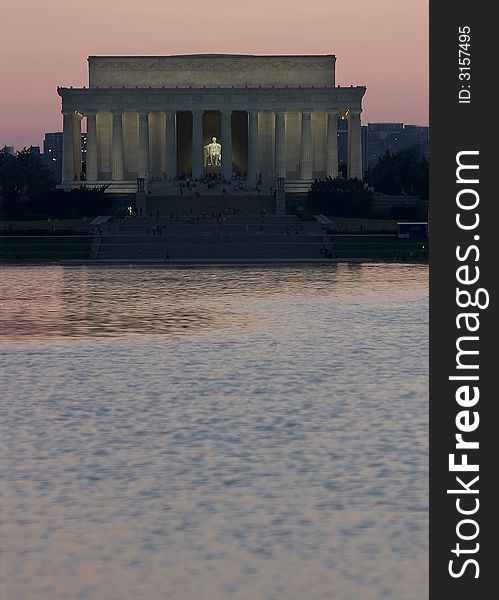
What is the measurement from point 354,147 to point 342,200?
31.5m

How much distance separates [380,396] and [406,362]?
573 centimetres

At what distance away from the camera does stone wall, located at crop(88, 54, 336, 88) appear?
138 m

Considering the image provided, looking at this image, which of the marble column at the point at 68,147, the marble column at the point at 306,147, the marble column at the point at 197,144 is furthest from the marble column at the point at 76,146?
the marble column at the point at 306,147

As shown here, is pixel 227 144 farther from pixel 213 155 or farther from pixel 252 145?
pixel 213 155

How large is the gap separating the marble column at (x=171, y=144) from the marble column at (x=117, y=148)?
472 cm

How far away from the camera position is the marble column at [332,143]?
135 m

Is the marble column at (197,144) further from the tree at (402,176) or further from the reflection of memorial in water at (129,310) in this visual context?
the reflection of memorial in water at (129,310)

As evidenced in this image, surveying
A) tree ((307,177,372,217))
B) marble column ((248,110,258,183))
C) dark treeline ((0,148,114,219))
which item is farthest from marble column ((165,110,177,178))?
tree ((307,177,372,217))

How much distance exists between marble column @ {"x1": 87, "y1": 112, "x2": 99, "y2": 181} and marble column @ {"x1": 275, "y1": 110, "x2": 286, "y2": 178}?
1859cm

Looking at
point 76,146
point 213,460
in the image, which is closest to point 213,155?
A: point 76,146

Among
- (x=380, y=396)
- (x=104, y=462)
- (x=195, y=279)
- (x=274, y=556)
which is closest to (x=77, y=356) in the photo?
(x=380, y=396)

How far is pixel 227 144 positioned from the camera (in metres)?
135

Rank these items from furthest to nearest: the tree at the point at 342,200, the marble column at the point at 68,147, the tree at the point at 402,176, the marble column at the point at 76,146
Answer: the marble column at the point at 76,146 → the marble column at the point at 68,147 → the tree at the point at 402,176 → the tree at the point at 342,200

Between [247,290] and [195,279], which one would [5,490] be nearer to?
[247,290]
